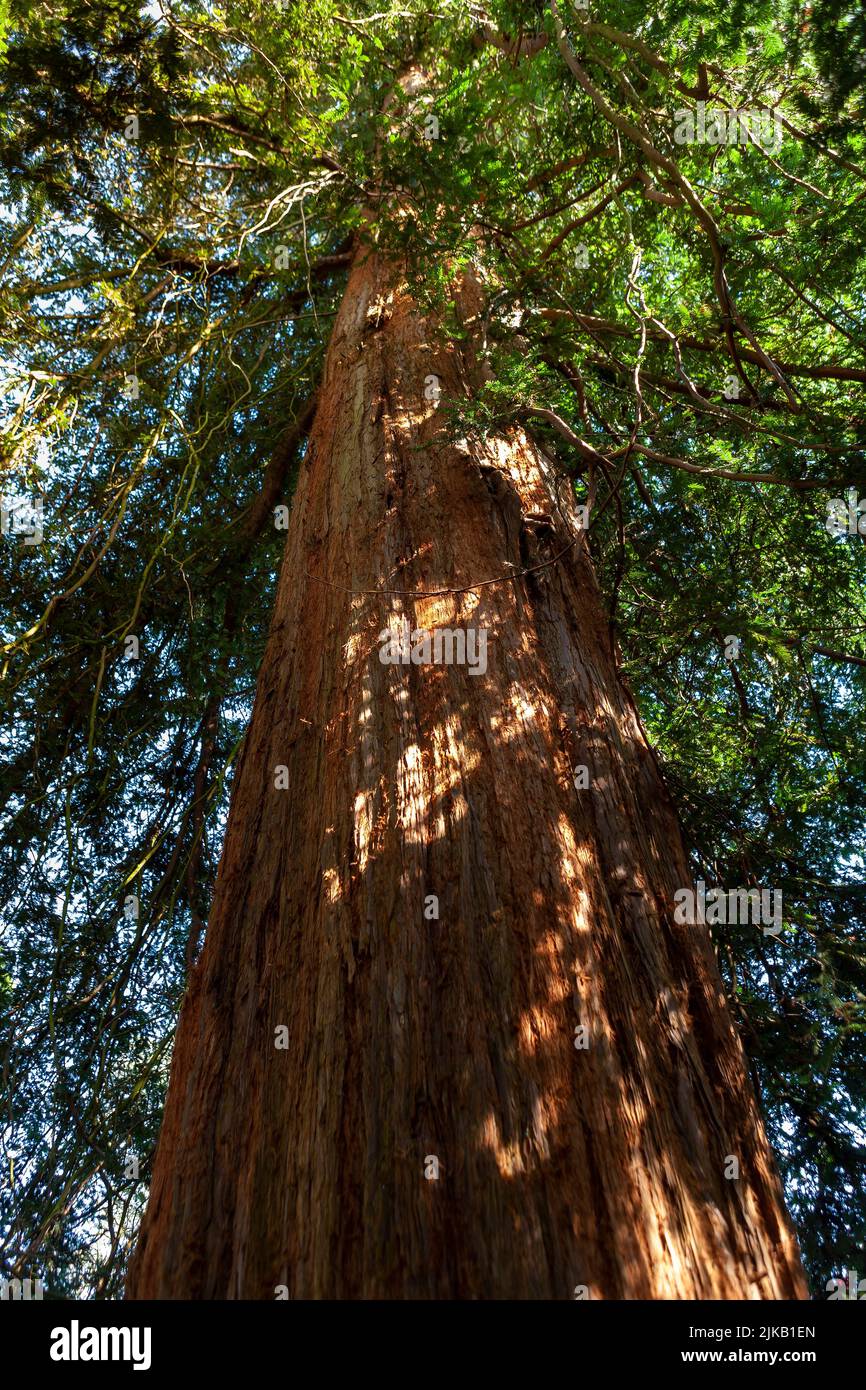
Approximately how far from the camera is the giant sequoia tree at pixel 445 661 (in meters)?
1.36

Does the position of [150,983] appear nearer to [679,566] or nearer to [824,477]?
[679,566]

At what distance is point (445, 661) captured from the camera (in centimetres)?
209

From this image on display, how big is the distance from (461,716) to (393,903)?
1.73 feet

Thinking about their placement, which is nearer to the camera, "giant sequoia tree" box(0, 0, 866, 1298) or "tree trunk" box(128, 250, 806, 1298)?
"tree trunk" box(128, 250, 806, 1298)

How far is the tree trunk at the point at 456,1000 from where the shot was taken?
122 centimetres

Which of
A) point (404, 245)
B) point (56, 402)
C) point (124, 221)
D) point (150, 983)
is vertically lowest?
point (150, 983)

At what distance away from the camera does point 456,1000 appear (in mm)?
1460

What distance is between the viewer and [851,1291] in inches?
98.0

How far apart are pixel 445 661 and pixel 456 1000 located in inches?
35.9

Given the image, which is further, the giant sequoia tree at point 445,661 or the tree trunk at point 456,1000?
the giant sequoia tree at point 445,661

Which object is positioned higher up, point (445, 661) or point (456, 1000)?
point (445, 661)

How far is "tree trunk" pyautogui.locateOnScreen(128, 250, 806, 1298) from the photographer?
1222 millimetres

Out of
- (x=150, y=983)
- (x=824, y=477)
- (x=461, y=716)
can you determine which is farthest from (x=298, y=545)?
(x=150, y=983)

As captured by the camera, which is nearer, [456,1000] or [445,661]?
[456,1000]
